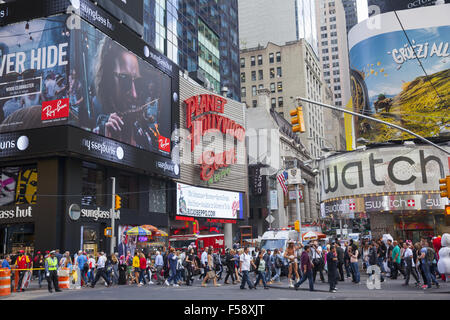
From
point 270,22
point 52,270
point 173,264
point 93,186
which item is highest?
point 270,22

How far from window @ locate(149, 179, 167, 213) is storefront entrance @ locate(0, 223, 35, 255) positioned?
11.3 metres

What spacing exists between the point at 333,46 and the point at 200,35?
365 ft

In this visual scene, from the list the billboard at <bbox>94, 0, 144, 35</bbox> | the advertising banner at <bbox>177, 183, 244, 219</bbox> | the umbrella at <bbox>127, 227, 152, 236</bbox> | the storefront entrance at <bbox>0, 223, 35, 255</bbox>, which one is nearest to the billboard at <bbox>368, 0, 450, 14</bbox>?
the billboard at <bbox>94, 0, 144, 35</bbox>

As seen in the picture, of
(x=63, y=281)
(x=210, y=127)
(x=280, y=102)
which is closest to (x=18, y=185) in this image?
(x=63, y=281)

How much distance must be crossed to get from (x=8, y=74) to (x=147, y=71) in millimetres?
11104

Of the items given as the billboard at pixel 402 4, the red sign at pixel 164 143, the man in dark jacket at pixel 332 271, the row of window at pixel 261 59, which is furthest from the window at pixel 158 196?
the row of window at pixel 261 59

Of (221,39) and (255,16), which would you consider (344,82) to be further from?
(221,39)

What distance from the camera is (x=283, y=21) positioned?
371 ft

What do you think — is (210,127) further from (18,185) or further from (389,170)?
(18,185)

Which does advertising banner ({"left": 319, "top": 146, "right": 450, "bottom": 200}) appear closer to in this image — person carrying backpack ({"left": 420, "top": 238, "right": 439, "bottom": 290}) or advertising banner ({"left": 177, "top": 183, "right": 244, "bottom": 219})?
advertising banner ({"left": 177, "top": 183, "right": 244, "bottom": 219})

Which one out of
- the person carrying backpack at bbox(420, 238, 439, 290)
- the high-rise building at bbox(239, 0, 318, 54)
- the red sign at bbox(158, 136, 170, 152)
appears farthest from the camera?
the high-rise building at bbox(239, 0, 318, 54)

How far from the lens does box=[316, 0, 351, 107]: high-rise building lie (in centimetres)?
16575

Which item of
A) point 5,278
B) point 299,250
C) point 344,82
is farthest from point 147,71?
point 344,82

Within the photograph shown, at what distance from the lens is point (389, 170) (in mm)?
42031
